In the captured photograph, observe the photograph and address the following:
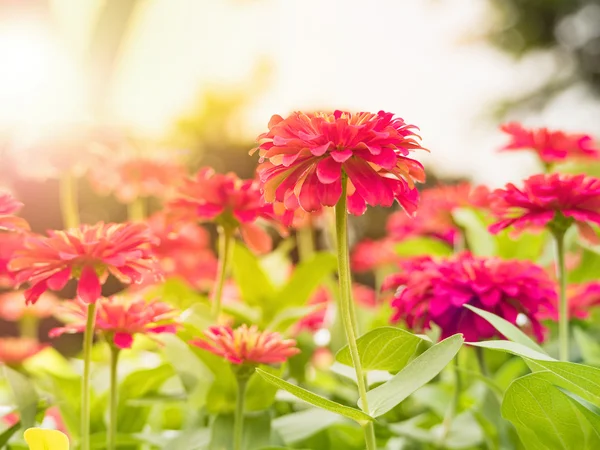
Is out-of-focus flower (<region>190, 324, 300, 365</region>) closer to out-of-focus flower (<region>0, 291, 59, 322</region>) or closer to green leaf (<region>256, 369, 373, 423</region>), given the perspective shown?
green leaf (<region>256, 369, 373, 423</region>)

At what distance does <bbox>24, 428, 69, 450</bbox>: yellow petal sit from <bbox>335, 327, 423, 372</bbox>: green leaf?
182mm

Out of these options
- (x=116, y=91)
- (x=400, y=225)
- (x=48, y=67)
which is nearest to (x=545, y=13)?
(x=116, y=91)

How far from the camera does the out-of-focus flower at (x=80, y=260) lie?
454 millimetres

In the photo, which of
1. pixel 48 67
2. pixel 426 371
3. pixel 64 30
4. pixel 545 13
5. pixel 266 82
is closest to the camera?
pixel 426 371

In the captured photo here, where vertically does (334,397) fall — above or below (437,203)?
below

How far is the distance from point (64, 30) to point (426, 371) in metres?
3.61

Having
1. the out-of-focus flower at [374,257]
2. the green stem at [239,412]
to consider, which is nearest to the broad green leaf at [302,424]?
the green stem at [239,412]

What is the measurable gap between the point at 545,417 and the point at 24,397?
1.21ft

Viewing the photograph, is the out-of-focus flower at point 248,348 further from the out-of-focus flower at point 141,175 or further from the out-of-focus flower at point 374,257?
the out-of-focus flower at point 374,257

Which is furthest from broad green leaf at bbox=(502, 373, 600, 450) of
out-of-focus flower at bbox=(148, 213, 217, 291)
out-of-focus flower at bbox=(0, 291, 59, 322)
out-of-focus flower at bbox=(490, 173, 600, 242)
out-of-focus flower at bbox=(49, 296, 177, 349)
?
out-of-focus flower at bbox=(0, 291, 59, 322)

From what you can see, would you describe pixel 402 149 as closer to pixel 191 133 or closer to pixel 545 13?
pixel 191 133

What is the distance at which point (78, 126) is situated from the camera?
917 mm

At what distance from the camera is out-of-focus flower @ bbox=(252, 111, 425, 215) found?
0.39 meters

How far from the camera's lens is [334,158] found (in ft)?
1.26
